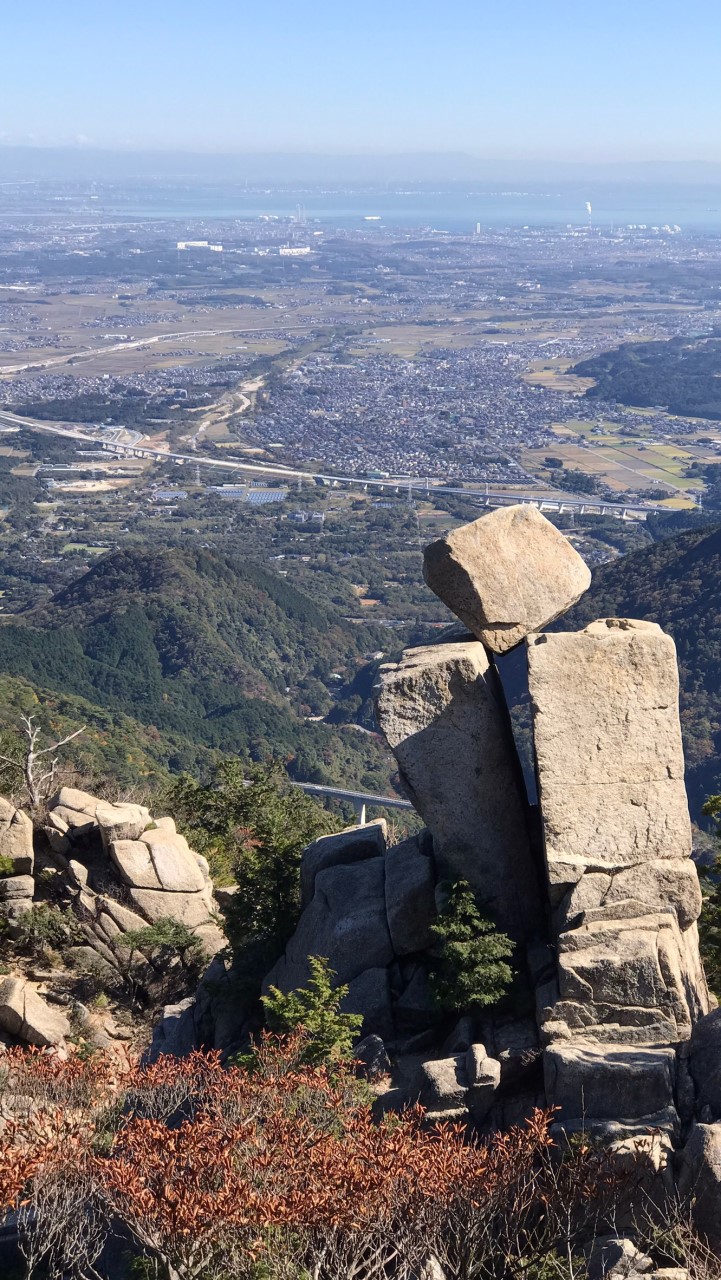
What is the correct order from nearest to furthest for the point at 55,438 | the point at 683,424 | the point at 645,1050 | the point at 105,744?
1. the point at 645,1050
2. the point at 105,744
3. the point at 55,438
4. the point at 683,424

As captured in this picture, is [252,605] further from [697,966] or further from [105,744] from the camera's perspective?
[697,966]

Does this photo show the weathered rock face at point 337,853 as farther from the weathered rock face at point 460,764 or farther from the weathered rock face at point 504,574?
the weathered rock face at point 504,574

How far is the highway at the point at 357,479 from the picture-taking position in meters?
115

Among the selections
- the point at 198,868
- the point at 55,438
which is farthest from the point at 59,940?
the point at 55,438

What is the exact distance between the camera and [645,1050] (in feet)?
36.1

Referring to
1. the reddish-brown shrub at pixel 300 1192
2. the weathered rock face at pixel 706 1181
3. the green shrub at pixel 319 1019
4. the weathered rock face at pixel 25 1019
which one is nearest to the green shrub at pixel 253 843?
the green shrub at pixel 319 1019

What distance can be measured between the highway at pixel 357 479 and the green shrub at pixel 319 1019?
101043 mm

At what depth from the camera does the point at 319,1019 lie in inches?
468

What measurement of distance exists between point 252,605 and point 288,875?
65.5 metres

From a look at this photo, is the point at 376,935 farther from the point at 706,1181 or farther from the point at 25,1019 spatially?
the point at 706,1181

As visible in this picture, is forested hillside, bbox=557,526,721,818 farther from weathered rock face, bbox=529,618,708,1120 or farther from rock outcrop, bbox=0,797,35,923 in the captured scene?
weathered rock face, bbox=529,618,708,1120

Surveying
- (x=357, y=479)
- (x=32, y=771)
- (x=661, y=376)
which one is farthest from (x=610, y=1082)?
(x=661, y=376)

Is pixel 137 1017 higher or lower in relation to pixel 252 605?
higher

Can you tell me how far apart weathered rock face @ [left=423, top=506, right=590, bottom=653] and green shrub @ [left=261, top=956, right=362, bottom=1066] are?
4.23m
